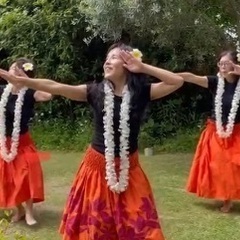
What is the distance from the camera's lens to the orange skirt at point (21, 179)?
16.4 ft

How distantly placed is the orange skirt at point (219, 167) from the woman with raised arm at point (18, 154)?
1.44 metres

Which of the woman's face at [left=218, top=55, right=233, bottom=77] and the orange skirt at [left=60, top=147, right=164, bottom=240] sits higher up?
the woman's face at [left=218, top=55, right=233, bottom=77]

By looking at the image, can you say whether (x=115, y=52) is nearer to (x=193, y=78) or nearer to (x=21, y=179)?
(x=193, y=78)

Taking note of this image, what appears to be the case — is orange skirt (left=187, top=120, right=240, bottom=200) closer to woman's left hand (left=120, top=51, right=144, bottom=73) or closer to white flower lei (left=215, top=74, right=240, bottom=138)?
white flower lei (left=215, top=74, right=240, bottom=138)

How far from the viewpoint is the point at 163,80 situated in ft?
11.9

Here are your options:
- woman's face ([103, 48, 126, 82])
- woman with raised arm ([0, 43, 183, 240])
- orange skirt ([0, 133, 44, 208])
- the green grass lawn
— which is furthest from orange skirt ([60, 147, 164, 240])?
orange skirt ([0, 133, 44, 208])

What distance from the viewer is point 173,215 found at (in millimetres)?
5406

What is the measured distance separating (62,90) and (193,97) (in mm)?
6184

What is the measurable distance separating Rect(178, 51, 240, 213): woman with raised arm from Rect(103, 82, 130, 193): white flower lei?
176 cm

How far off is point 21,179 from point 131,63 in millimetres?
1829

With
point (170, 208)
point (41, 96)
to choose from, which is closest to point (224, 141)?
point (170, 208)

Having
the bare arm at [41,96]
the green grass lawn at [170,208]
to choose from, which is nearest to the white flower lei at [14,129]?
the bare arm at [41,96]

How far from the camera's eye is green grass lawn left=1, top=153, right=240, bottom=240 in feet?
16.1

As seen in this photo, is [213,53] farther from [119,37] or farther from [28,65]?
[28,65]
